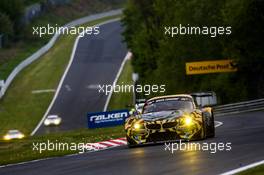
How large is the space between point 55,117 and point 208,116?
37.8 m

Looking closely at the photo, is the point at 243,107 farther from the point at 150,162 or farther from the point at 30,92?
the point at 150,162

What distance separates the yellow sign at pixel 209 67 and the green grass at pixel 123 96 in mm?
7723

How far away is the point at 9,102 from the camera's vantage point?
66.4 metres

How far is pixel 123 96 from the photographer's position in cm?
6862

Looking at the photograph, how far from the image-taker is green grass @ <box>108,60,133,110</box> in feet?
213

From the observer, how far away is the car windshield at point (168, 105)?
21419 mm

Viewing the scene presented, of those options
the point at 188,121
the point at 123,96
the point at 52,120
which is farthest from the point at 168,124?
the point at 123,96

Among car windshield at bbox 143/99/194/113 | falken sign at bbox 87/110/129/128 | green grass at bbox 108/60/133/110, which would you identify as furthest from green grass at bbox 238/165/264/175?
green grass at bbox 108/60/133/110

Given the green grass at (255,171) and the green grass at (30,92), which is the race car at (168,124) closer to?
the green grass at (255,171)

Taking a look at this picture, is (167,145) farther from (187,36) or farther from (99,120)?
(187,36)

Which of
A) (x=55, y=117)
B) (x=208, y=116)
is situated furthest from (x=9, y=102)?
(x=208, y=116)

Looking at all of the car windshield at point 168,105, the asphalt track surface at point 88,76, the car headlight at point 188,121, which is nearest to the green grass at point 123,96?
the asphalt track surface at point 88,76

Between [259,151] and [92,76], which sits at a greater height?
[92,76]

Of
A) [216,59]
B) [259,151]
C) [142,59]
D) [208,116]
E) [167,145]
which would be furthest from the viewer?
[142,59]
